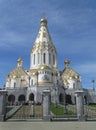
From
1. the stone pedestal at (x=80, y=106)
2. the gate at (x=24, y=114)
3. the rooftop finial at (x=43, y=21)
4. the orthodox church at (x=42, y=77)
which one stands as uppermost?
the rooftop finial at (x=43, y=21)

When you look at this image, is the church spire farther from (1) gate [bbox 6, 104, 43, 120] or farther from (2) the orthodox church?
(1) gate [bbox 6, 104, 43, 120]

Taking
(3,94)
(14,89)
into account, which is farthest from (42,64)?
(3,94)

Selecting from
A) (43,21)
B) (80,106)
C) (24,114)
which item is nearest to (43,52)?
(43,21)

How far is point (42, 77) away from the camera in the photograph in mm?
59250

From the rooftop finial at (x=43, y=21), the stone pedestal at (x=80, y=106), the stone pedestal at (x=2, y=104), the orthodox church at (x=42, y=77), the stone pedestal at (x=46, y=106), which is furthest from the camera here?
the rooftop finial at (x=43, y=21)

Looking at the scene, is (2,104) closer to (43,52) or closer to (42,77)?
(42,77)

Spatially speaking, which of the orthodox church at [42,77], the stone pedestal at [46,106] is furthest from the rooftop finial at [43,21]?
the stone pedestal at [46,106]

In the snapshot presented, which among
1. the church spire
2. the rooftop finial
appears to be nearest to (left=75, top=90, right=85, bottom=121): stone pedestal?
the church spire

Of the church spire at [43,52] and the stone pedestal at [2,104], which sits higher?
the church spire at [43,52]

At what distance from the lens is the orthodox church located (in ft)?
188

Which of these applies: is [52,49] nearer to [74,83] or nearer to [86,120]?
[74,83]

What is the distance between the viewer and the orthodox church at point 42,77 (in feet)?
188

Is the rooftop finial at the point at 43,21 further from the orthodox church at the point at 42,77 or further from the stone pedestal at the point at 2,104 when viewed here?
the stone pedestal at the point at 2,104

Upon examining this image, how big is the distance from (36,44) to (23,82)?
42.7 ft
